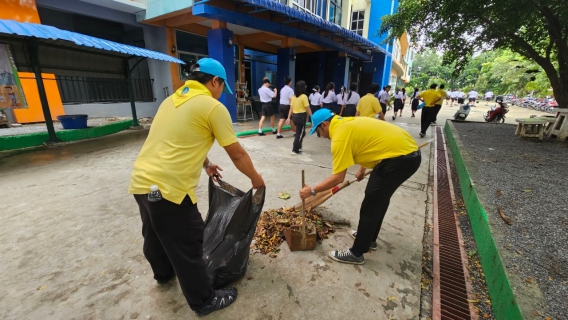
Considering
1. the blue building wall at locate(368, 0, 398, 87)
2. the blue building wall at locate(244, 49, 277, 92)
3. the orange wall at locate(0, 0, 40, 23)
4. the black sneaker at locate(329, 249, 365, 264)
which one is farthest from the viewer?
the blue building wall at locate(368, 0, 398, 87)

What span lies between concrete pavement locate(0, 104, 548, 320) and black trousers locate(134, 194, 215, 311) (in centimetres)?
24

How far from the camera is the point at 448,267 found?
7.53 ft

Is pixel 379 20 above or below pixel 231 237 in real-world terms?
above

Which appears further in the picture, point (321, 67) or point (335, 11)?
point (335, 11)

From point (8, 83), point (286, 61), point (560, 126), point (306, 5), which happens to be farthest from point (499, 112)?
point (8, 83)

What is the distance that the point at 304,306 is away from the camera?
1.78 metres

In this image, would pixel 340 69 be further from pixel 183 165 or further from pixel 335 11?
pixel 183 165

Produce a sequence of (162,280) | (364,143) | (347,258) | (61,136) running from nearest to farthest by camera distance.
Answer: (162,280), (364,143), (347,258), (61,136)

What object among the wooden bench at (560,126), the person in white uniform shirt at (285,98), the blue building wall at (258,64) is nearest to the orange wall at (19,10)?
the person in white uniform shirt at (285,98)

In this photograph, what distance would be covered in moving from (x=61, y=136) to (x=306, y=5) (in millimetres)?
10696

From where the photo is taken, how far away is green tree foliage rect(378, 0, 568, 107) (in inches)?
246

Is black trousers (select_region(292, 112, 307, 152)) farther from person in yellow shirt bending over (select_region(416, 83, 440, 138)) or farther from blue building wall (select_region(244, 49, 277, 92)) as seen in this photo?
blue building wall (select_region(244, 49, 277, 92))

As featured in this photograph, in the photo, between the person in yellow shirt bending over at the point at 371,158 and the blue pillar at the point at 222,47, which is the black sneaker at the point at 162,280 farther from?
the blue pillar at the point at 222,47

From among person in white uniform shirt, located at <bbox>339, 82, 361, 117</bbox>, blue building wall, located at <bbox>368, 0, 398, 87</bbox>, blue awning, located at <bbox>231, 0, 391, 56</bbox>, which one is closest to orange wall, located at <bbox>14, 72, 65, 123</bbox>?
blue awning, located at <bbox>231, 0, 391, 56</bbox>
